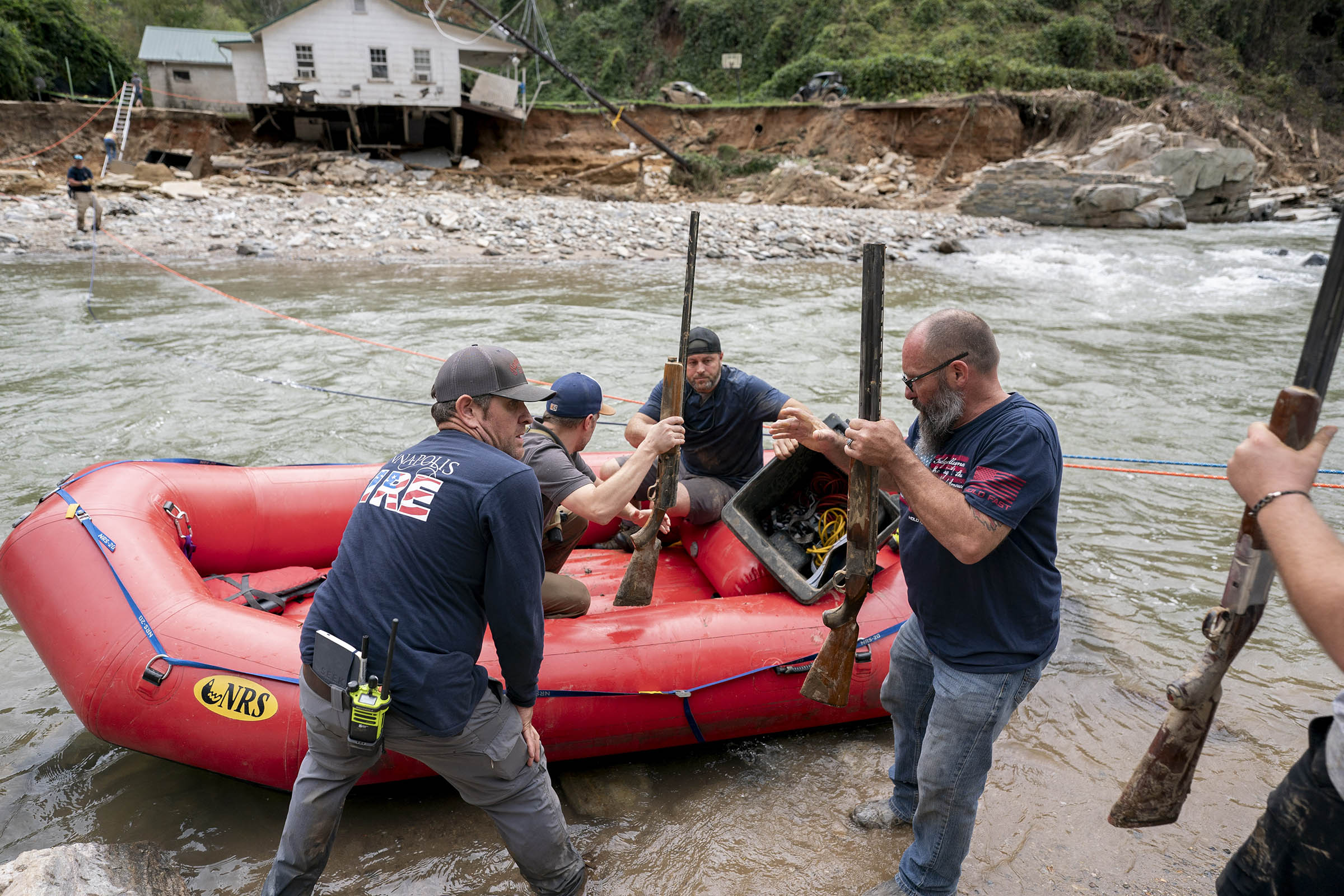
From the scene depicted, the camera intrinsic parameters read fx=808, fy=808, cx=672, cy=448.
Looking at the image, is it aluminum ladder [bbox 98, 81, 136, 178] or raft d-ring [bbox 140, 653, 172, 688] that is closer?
raft d-ring [bbox 140, 653, 172, 688]

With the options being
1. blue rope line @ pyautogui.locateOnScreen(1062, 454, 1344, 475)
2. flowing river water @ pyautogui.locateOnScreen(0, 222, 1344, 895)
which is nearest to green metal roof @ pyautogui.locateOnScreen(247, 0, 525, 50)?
flowing river water @ pyautogui.locateOnScreen(0, 222, 1344, 895)

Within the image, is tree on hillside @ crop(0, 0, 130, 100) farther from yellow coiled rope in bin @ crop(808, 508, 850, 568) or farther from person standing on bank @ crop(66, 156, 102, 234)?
yellow coiled rope in bin @ crop(808, 508, 850, 568)

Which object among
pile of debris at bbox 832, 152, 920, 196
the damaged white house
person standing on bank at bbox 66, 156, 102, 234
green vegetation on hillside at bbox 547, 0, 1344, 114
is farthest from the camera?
green vegetation on hillside at bbox 547, 0, 1344, 114

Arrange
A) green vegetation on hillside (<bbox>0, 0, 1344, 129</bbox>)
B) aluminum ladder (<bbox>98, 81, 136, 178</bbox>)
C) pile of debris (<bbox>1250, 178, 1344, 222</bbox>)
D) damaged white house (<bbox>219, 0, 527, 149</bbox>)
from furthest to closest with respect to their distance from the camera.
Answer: green vegetation on hillside (<bbox>0, 0, 1344, 129</bbox>) < damaged white house (<bbox>219, 0, 527, 149</bbox>) < pile of debris (<bbox>1250, 178, 1344, 222</bbox>) < aluminum ladder (<bbox>98, 81, 136, 178</bbox>)

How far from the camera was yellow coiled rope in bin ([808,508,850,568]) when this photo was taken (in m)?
4.12

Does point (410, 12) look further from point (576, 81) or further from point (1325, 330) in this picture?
point (1325, 330)

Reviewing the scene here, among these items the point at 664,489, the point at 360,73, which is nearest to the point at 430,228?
the point at 360,73

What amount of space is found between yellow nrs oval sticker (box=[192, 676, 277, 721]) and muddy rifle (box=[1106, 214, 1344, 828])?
9.34 feet

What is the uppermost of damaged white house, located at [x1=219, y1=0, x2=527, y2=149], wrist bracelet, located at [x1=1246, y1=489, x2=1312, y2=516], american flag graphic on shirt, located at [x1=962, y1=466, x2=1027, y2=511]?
damaged white house, located at [x1=219, y1=0, x2=527, y2=149]

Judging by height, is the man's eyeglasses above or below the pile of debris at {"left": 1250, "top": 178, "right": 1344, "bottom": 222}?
below

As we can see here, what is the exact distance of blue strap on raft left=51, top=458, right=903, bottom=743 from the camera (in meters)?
3.10

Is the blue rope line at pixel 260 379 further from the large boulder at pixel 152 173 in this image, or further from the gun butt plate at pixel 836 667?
the large boulder at pixel 152 173

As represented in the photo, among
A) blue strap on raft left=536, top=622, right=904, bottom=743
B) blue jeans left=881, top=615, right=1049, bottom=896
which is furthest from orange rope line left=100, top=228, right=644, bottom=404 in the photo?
blue jeans left=881, top=615, right=1049, bottom=896

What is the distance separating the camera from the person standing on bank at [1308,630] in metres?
1.36
